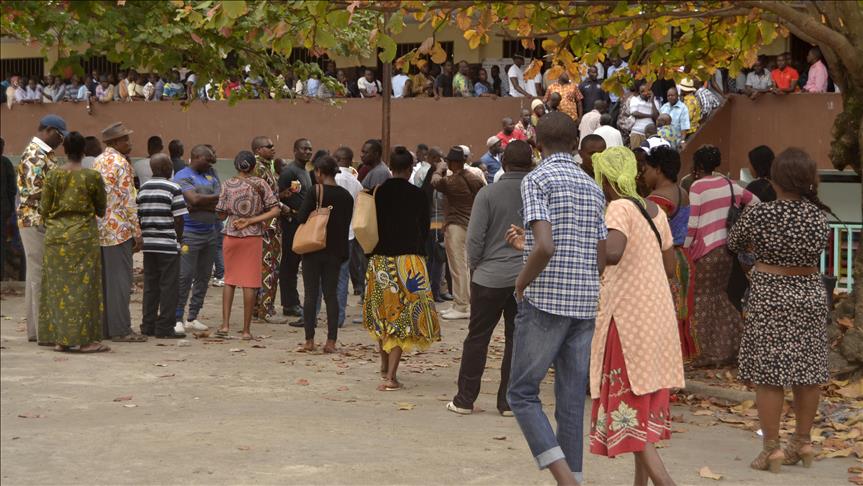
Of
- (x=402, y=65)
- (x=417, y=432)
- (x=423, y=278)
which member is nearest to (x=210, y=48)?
(x=402, y=65)

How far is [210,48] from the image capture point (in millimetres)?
8539

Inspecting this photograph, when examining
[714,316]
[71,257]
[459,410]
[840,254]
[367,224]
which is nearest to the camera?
[459,410]

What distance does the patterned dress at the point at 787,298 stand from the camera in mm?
6941

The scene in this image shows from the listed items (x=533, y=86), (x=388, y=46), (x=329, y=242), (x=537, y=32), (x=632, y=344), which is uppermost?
(x=533, y=86)

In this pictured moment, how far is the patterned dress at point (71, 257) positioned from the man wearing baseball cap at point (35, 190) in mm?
192

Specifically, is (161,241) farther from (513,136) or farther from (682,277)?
(513,136)

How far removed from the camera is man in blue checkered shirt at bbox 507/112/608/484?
5.89 m

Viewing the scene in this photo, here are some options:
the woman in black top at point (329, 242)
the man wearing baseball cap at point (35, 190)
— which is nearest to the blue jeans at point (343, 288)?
the woman in black top at point (329, 242)

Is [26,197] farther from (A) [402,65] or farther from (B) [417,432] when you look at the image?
(B) [417,432]

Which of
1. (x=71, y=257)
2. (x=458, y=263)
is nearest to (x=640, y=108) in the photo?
(x=458, y=263)

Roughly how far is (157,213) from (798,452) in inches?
259

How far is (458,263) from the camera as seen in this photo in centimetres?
1396

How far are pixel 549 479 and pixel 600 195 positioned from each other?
1697 mm

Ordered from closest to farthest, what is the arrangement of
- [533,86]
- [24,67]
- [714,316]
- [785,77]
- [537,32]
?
[714,316]
[537,32]
[785,77]
[533,86]
[24,67]
